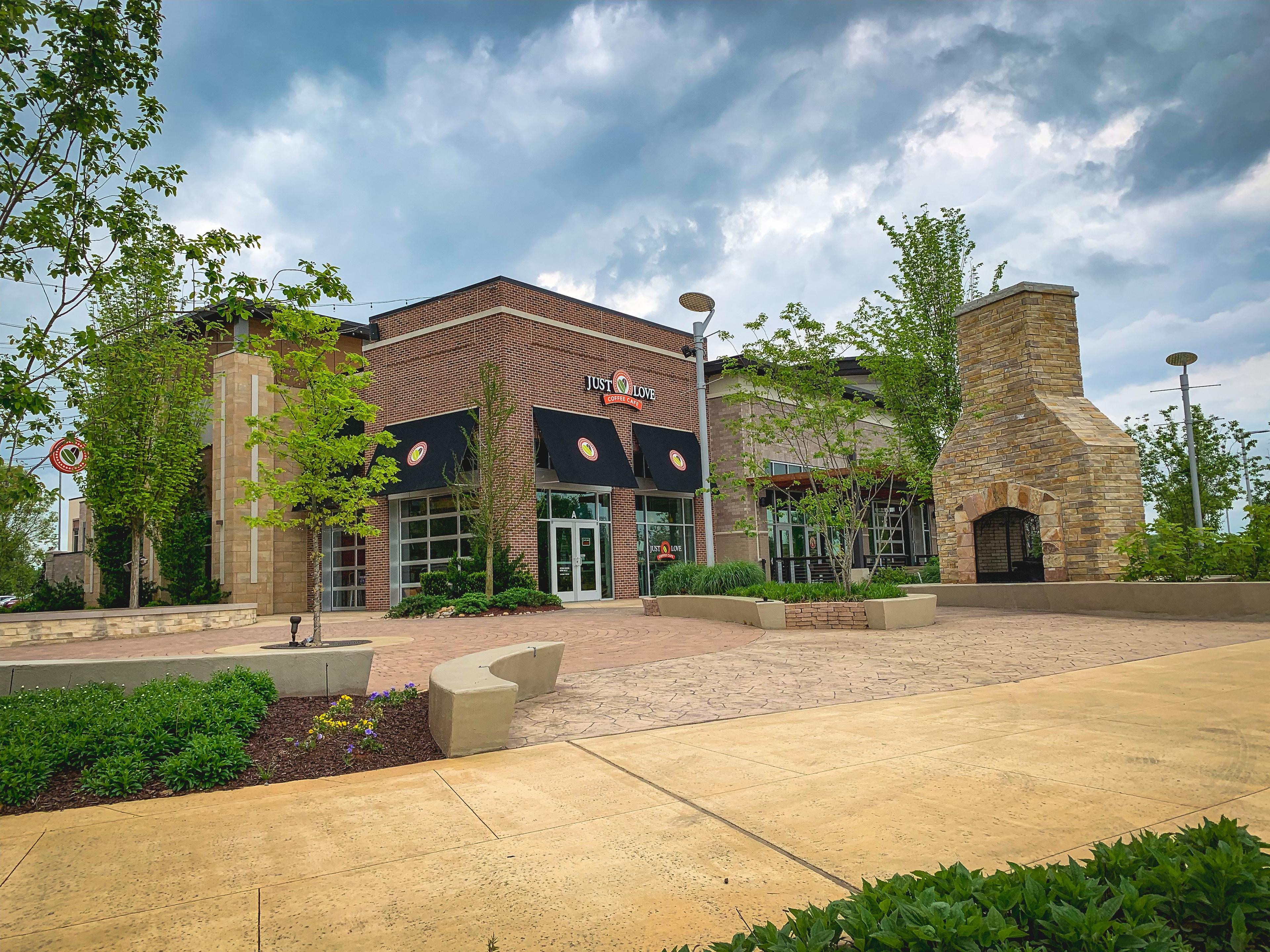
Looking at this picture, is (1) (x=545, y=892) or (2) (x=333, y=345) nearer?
(1) (x=545, y=892)

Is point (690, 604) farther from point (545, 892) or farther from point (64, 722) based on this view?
point (545, 892)

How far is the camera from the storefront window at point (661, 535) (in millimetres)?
25531

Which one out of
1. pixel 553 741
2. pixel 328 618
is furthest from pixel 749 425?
pixel 328 618

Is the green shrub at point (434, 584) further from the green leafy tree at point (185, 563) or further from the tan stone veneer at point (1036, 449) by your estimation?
the tan stone veneer at point (1036, 449)

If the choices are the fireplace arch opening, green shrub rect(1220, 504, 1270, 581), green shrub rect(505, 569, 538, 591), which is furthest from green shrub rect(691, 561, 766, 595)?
green shrub rect(1220, 504, 1270, 581)

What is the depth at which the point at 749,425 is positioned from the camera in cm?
1556

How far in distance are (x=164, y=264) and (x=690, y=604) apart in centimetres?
1175

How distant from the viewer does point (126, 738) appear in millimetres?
5227

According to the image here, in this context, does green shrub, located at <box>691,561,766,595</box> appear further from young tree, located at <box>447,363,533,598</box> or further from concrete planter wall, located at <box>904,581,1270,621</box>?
young tree, located at <box>447,363,533,598</box>

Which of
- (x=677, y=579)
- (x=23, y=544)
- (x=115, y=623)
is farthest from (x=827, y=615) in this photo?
(x=23, y=544)

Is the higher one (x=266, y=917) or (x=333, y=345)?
(x=333, y=345)

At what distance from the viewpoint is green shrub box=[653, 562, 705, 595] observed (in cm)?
1716

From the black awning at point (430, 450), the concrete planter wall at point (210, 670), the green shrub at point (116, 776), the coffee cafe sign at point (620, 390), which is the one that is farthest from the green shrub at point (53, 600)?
the green shrub at point (116, 776)

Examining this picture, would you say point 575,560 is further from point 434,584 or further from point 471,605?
point 471,605
